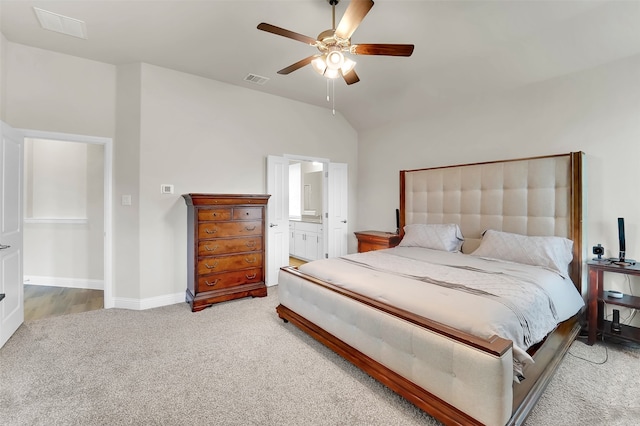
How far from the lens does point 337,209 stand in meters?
5.22

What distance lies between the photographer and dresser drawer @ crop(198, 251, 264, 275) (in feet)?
11.4

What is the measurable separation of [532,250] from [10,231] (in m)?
5.11

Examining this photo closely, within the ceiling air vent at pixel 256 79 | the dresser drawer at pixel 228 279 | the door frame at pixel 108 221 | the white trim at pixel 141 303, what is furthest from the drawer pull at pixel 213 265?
the ceiling air vent at pixel 256 79

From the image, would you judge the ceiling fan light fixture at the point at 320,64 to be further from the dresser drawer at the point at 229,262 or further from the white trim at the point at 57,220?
the white trim at the point at 57,220

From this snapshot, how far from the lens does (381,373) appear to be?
1.93 meters

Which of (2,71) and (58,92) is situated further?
(58,92)

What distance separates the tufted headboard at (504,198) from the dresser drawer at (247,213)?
7.36 ft

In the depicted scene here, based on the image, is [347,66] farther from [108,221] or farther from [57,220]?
[57,220]

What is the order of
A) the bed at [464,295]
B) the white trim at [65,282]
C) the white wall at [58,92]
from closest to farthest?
the bed at [464,295]
the white wall at [58,92]
the white trim at [65,282]

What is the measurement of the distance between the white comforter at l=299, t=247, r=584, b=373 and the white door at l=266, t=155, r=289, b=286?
1.62 meters

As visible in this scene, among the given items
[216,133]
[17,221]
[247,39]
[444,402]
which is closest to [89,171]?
[17,221]

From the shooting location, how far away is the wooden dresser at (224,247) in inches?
135

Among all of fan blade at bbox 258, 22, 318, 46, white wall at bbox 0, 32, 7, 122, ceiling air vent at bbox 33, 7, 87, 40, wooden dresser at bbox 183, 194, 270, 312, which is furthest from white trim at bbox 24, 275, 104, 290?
fan blade at bbox 258, 22, 318, 46

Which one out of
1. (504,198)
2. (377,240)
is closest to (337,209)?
(377,240)
